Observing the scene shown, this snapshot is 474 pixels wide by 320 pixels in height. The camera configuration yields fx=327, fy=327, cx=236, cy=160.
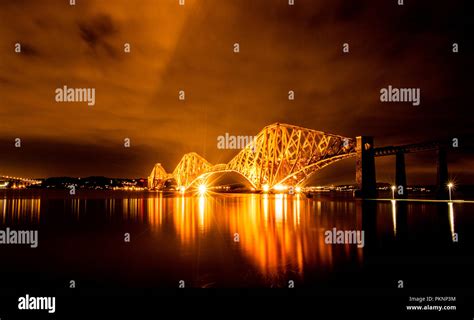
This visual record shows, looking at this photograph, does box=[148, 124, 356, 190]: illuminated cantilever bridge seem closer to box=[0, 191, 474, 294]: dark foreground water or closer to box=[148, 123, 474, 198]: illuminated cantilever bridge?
box=[148, 123, 474, 198]: illuminated cantilever bridge

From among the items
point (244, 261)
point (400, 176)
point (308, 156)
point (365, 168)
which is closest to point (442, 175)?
point (400, 176)

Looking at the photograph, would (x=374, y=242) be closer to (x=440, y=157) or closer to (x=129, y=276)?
(x=129, y=276)

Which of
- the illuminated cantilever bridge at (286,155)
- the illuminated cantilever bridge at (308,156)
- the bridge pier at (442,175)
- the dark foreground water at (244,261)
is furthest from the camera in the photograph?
the illuminated cantilever bridge at (286,155)

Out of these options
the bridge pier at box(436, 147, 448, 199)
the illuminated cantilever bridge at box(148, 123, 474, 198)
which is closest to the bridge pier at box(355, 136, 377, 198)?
the illuminated cantilever bridge at box(148, 123, 474, 198)

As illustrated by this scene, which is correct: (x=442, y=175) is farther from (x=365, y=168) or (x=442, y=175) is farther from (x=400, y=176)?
(x=365, y=168)

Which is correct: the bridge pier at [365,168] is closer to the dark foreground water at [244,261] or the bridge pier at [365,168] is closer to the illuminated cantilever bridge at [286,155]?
the illuminated cantilever bridge at [286,155]

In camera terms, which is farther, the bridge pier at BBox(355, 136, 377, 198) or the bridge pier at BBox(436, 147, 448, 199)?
the bridge pier at BBox(355, 136, 377, 198)

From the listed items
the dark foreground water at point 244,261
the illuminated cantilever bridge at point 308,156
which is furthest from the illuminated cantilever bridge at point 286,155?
the dark foreground water at point 244,261
